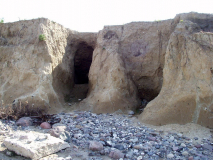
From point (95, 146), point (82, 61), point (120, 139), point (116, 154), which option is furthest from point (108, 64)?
point (116, 154)

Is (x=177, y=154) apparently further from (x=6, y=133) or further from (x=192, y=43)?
(x=6, y=133)

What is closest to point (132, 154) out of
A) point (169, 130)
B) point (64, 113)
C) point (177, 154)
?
point (177, 154)

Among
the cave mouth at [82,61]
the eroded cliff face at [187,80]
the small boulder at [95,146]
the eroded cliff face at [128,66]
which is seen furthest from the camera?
the cave mouth at [82,61]

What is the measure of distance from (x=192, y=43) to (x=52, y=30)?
4883mm

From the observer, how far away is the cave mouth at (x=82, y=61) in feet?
29.9

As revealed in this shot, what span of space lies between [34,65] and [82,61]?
2713 millimetres

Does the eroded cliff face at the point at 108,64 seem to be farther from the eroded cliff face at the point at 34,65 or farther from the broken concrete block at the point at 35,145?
the broken concrete block at the point at 35,145

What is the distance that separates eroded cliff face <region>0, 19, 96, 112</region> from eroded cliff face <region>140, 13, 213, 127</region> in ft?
11.0

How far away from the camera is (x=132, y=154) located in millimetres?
4039

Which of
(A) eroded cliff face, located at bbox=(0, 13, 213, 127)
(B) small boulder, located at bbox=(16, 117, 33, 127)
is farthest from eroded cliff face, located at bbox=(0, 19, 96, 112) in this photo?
(B) small boulder, located at bbox=(16, 117, 33, 127)

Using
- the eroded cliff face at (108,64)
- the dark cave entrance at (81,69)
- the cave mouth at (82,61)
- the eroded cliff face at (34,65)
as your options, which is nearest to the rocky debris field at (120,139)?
the eroded cliff face at (108,64)

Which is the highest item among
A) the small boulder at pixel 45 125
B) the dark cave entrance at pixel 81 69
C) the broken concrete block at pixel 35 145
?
the dark cave entrance at pixel 81 69

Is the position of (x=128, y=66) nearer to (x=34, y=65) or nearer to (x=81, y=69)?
(x=81, y=69)

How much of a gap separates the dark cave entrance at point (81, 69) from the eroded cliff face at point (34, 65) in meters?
0.44
